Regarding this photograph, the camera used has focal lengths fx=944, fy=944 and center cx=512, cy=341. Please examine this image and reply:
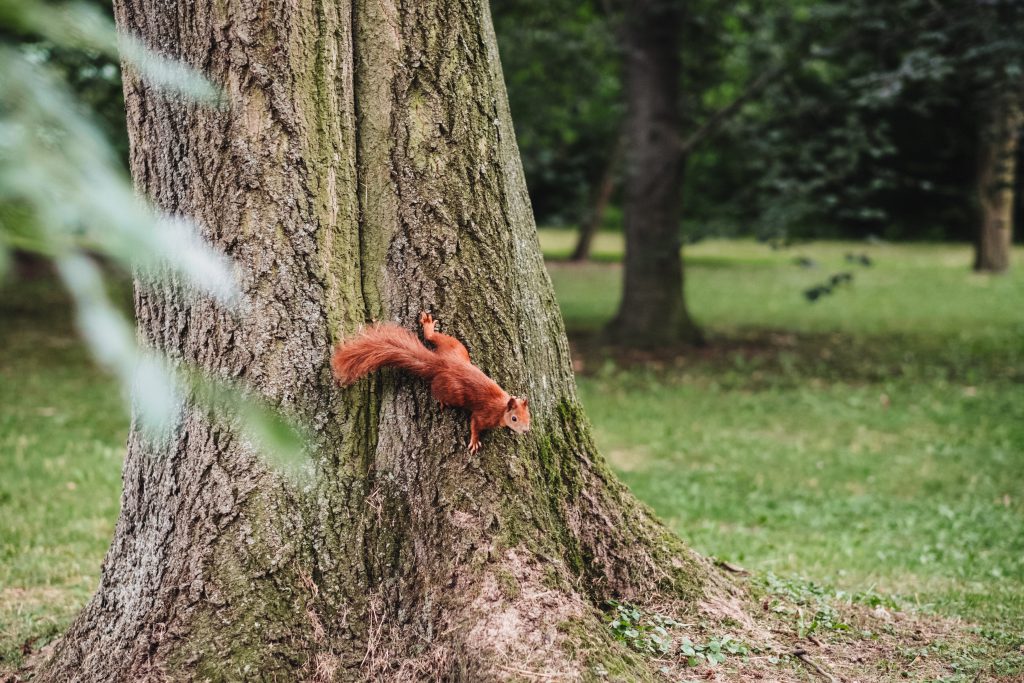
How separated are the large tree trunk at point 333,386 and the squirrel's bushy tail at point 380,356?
0.08 meters

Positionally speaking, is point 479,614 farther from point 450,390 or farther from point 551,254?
point 551,254

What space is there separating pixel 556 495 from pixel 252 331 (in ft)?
3.76

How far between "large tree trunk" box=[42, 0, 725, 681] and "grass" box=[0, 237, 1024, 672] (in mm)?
1057

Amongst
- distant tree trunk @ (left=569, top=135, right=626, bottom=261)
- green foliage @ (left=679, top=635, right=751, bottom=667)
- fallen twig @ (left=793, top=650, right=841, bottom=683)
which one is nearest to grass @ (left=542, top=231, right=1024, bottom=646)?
fallen twig @ (left=793, top=650, right=841, bottom=683)

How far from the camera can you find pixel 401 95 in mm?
2963

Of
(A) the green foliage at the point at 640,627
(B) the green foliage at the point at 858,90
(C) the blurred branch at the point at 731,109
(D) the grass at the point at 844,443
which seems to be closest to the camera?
(A) the green foliage at the point at 640,627

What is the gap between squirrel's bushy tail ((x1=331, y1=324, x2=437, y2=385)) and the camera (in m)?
2.82

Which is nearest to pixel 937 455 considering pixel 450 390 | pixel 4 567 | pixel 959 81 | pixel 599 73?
pixel 959 81

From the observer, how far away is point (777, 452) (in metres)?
7.91

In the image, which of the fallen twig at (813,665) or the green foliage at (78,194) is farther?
the fallen twig at (813,665)

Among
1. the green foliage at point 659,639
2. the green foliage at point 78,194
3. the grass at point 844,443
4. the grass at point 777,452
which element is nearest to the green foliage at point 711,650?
the green foliage at point 659,639

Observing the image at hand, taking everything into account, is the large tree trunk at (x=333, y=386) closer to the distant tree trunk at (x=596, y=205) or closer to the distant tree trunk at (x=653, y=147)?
the distant tree trunk at (x=653, y=147)

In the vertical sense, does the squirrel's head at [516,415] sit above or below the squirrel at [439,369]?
below

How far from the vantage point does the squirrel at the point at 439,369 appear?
2832 mm
